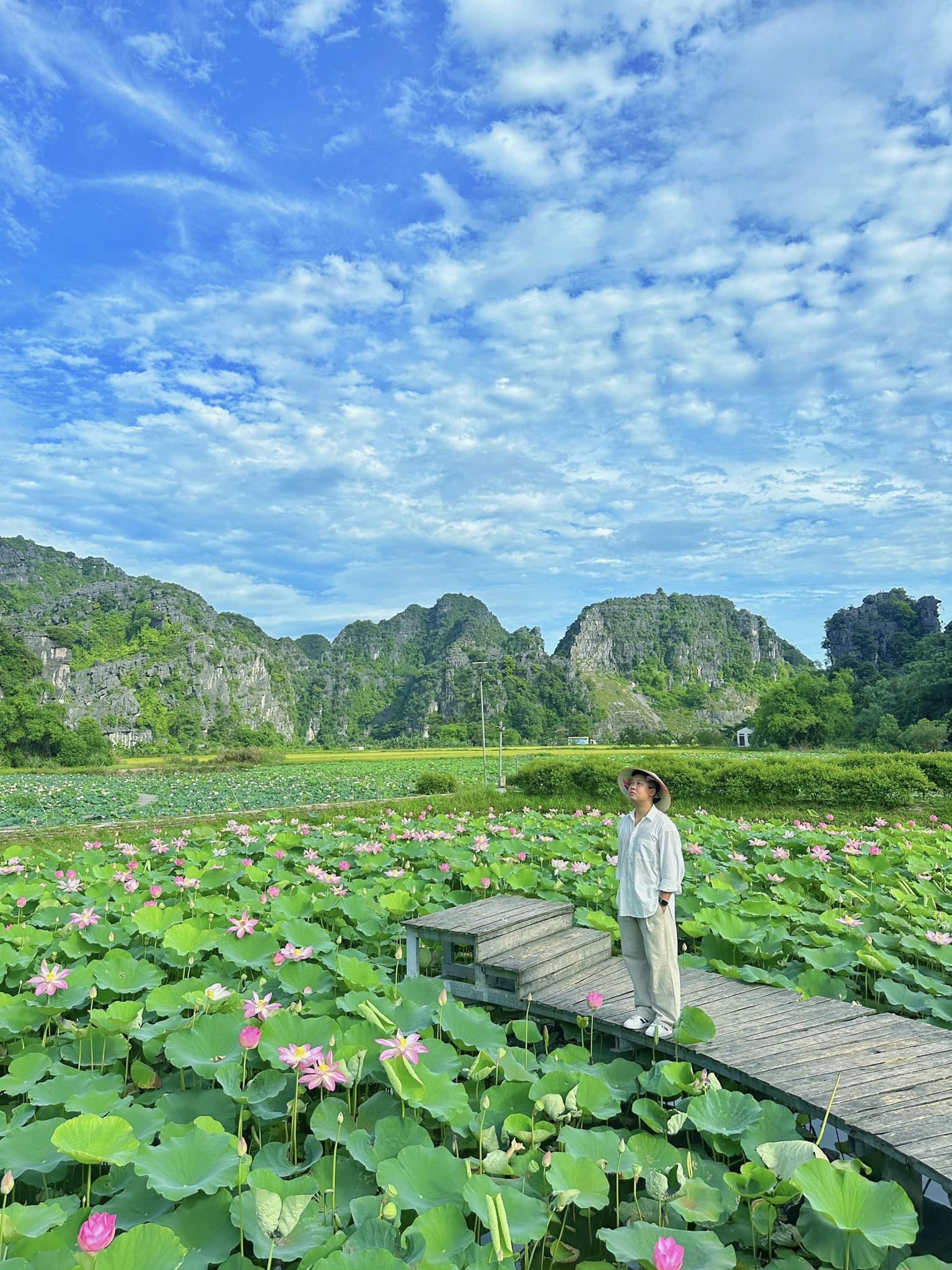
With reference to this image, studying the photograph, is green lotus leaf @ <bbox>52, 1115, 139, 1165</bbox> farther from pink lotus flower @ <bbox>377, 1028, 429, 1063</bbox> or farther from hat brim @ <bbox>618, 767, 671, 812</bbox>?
hat brim @ <bbox>618, 767, 671, 812</bbox>

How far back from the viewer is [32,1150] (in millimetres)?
1953

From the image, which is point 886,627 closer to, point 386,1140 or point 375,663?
point 375,663

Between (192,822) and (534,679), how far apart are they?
61.7 meters

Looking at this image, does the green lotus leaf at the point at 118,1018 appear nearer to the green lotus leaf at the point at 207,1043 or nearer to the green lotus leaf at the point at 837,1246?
the green lotus leaf at the point at 207,1043

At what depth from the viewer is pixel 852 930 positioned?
13.4ft

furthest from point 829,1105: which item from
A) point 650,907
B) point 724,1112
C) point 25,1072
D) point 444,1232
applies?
point 25,1072

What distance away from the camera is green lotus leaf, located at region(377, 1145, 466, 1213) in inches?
68.0

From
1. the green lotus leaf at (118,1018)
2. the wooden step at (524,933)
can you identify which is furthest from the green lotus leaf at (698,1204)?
the green lotus leaf at (118,1018)

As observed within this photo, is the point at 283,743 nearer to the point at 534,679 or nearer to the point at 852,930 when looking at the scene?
the point at 534,679

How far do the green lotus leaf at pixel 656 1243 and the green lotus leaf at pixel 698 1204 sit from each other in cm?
8

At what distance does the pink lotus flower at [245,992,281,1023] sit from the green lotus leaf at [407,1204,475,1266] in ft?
3.52

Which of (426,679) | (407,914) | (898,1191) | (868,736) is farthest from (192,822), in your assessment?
(426,679)

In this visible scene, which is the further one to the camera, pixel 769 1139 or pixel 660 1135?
pixel 660 1135

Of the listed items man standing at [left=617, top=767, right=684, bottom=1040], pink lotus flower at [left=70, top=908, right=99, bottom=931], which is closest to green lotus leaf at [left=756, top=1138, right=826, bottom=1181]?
man standing at [left=617, top=767, right=684, bottom=1040]
